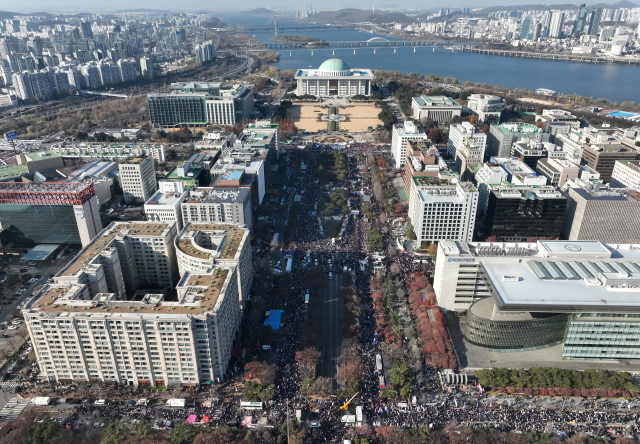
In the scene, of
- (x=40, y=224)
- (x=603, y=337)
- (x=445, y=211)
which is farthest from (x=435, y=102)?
(x=40, y=224)

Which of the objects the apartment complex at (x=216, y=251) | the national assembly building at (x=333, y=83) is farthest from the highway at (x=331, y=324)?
the national assembly building at (x=333, y=83)

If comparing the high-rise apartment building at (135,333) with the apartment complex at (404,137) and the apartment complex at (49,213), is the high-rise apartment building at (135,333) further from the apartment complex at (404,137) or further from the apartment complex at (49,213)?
the apartment complex at (404,137)

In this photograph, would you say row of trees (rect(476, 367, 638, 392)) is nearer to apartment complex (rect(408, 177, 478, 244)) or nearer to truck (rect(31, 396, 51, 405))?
apartment complex (rect(408, 177, 478, 244))

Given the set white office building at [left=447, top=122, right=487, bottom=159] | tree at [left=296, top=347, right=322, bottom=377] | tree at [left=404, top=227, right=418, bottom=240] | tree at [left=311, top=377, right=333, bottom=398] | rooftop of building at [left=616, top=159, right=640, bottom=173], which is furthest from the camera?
white office building at [left=447, top=122, right=487, bottom=159]

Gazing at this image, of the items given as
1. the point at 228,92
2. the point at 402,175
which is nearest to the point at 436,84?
the point at 228,92

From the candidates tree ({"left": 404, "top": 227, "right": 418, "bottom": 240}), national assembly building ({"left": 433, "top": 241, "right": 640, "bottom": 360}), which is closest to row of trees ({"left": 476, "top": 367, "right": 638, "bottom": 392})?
national assembly building ({"left": 433, "top": 241, "right": 640, "bottom": 360})

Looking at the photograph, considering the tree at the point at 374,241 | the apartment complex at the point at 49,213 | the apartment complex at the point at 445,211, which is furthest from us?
the tree at the point at 374,241
